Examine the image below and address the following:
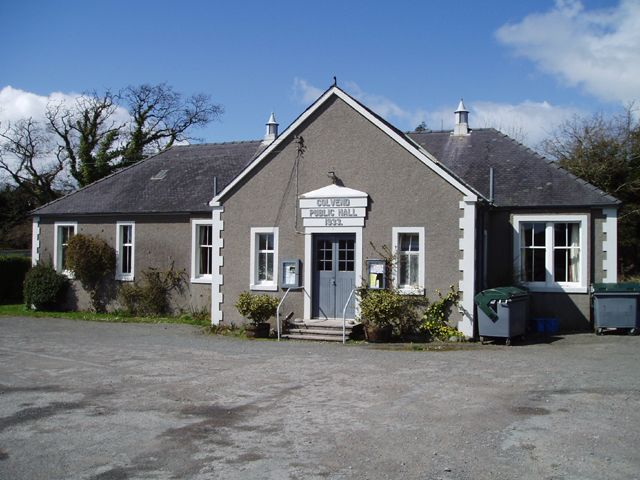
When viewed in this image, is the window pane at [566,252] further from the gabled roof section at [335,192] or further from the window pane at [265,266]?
the window pane at [265,266]

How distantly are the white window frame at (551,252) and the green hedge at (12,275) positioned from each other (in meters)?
20.5

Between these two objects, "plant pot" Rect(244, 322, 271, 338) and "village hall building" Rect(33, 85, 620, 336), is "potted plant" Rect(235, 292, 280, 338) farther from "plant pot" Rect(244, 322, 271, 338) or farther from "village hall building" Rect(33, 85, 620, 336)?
"village hall building" Rect(33, 85, 620, 336)

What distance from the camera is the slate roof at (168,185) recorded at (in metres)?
20.1

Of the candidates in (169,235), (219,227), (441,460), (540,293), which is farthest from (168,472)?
(169,235)

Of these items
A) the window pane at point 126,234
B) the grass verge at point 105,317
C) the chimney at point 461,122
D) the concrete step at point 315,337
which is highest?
the chimney at point 461,122

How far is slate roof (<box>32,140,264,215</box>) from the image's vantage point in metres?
20.1

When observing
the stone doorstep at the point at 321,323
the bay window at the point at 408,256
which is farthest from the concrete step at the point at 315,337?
the bay window at the point at 408,256

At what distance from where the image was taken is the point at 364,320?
14.1 m

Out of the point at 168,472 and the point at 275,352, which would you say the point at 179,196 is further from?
the point at 168,472

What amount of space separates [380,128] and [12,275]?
1865 cm

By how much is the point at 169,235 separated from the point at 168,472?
48.5 feet

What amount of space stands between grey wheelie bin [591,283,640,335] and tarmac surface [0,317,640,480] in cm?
166

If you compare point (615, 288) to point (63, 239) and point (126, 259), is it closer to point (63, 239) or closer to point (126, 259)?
point (126, 259)

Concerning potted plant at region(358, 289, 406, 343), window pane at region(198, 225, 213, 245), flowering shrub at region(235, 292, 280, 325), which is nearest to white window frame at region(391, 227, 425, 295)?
potted plant at region(358, 289, 406, 343)
